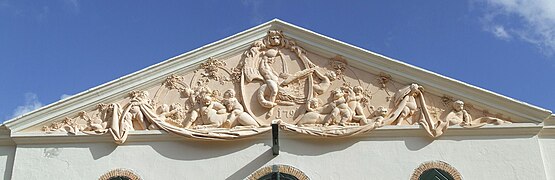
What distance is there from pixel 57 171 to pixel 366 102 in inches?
287

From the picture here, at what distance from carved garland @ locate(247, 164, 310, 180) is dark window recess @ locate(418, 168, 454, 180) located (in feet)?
8.48

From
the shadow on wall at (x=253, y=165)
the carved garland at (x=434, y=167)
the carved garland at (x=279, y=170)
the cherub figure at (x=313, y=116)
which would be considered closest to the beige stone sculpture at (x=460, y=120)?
the carved garland at (x=434, y=167)

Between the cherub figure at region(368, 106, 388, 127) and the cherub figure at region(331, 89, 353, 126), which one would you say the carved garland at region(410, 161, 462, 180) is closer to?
the cherub figure at region(368, 106, 388, 127)

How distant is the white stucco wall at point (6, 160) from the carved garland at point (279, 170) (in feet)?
18.6

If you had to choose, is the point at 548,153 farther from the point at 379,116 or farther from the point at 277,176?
the point at 277,176

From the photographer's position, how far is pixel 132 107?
55.7 ft

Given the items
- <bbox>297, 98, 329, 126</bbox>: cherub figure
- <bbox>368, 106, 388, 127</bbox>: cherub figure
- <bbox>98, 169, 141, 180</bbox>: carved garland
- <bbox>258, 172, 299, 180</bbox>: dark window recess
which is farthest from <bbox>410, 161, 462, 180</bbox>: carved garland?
<bbox>98, 169, 141, 180</bbox>: carved garland

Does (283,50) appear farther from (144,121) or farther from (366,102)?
(144,121)

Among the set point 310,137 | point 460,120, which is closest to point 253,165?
point 310,137

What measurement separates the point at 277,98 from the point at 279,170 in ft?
6.13

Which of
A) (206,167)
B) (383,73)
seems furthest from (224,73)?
(383,73)

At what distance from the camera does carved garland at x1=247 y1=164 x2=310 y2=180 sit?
52.3ft

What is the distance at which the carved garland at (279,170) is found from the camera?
1595cm

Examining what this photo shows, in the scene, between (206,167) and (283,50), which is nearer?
(206,167)
